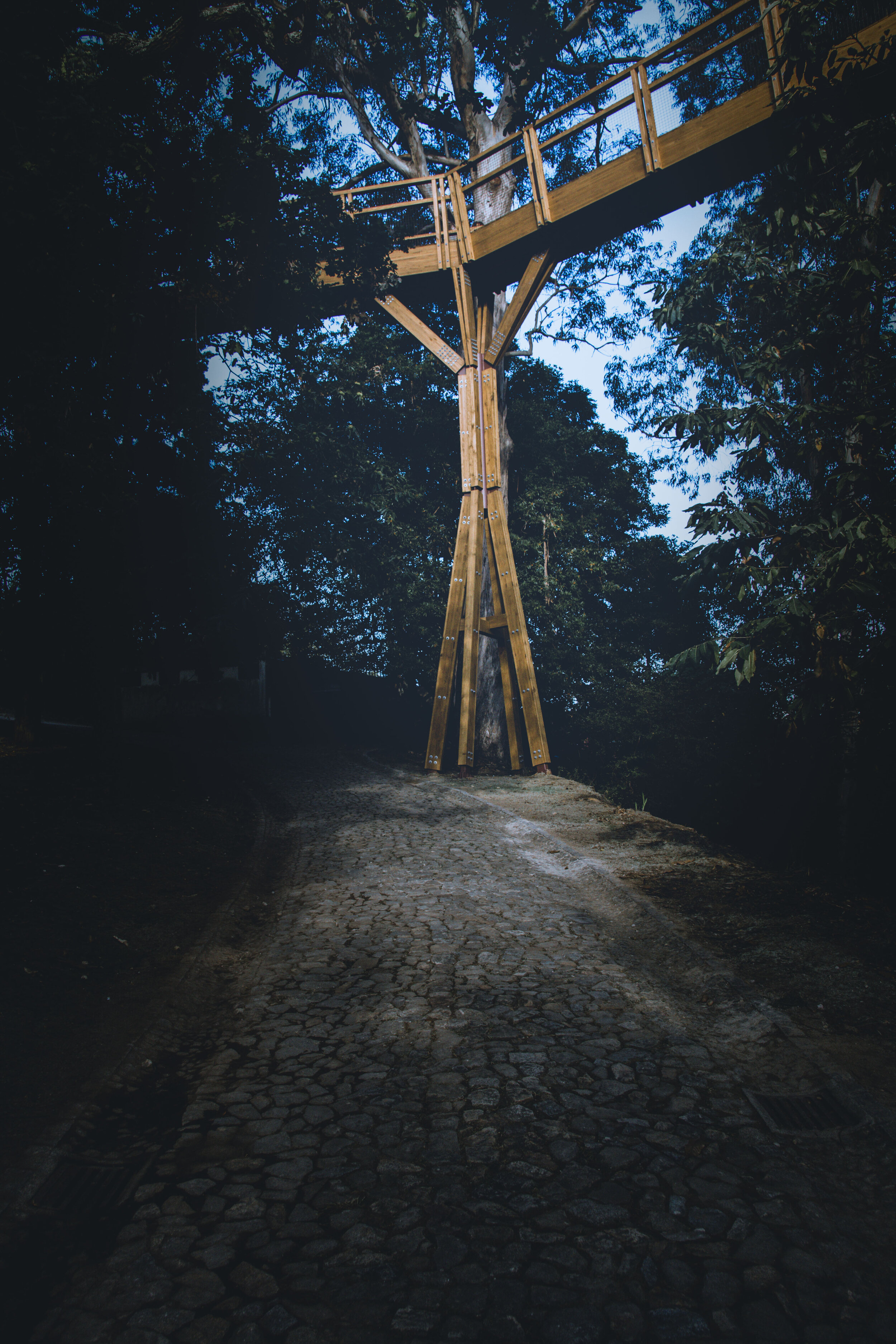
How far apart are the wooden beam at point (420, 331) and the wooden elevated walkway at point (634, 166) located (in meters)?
0.58

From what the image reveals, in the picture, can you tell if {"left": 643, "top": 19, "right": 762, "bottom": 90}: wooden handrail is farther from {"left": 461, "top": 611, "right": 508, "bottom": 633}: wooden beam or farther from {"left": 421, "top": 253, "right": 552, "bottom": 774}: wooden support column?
{"left": 461, "top": 611, "right": 508, "bottom": 633}: wooden beam

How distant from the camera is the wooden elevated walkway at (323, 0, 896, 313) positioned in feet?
26.6

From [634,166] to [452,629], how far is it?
264 inches

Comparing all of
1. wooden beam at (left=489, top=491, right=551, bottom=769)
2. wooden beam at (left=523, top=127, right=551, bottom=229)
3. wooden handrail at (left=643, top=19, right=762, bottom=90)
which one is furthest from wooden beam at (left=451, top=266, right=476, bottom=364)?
wooden handrail at (left=643, top=19, right=762, bottom=90)

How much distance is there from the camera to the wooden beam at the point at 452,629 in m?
11.9

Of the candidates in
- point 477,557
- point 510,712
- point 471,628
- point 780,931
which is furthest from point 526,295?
point 780,931

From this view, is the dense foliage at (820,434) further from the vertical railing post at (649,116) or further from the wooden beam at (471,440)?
the wooden beam at (471,440)

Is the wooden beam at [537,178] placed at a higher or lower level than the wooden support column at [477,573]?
higher

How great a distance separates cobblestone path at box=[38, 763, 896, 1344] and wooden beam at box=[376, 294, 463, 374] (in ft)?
33.9

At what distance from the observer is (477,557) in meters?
11.9

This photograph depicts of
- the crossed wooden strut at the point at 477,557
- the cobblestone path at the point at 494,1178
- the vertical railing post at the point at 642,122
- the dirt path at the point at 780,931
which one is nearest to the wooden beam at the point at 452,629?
the crossed wooden strut at the point at 477,557

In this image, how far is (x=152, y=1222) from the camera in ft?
7.50

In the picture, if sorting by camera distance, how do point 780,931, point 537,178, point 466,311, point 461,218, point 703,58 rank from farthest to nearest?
point 466,311 → point 461,218 → point 537,178 → point 703,58 → point 780,931

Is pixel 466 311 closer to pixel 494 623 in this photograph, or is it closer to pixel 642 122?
pixel 642 122
